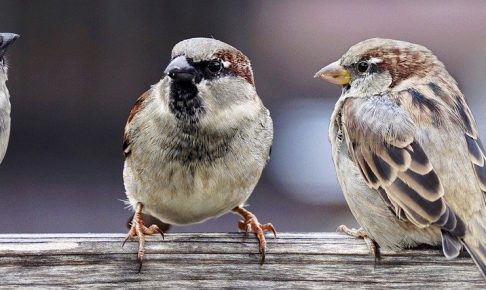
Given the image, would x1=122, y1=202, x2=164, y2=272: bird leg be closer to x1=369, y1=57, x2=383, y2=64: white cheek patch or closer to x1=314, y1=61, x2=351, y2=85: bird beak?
x1=314, y1=61, x2=351, y2=85: bird beak

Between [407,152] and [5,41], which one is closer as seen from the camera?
[407,152]

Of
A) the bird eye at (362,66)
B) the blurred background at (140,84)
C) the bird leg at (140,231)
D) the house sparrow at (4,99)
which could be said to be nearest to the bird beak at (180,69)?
the bird leg at (140,231)

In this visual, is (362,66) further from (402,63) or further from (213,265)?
(213,265)

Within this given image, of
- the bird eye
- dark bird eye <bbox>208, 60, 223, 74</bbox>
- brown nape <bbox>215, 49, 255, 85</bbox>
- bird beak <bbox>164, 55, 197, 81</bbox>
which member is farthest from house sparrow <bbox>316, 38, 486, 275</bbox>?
bird beak <bbox>164, 55, 197, 81</bbox>

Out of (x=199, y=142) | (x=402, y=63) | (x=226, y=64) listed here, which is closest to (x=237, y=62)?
(x=226, y=64)

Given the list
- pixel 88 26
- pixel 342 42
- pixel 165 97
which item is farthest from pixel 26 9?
pixel 165 97

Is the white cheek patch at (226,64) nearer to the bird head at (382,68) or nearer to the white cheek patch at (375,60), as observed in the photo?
the bird head at (382,68)
